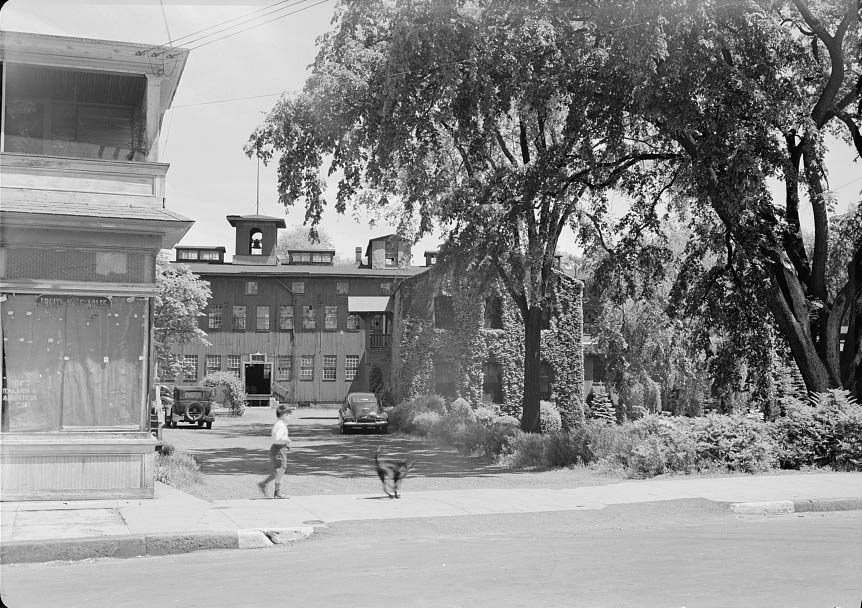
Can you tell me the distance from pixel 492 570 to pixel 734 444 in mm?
11890

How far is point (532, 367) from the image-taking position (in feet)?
95.1

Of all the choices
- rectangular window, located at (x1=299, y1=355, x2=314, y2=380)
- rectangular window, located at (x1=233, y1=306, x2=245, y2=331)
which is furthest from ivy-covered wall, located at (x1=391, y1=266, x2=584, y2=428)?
rectangular window, located at (x1=233, y1=306, x2=245, y2=331)

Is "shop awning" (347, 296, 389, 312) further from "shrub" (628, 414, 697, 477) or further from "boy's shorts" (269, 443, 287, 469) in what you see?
"boy's shorts" (269, 443, 287, 469)

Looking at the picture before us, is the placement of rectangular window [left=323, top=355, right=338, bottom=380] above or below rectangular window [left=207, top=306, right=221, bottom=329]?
below

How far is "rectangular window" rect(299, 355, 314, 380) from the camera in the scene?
6712 centimetres

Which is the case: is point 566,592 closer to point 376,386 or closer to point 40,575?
point 40,575

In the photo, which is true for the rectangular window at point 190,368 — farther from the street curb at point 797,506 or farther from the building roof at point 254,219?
the street curb at point 797,506

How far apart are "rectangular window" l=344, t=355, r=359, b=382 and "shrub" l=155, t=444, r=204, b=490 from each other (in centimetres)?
4645

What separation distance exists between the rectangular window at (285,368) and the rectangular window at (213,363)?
14.8ft

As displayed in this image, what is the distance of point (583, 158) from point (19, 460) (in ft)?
50.0

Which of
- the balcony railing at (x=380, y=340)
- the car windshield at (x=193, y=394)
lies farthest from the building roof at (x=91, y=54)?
the balcony railing at (x=380, y=340)

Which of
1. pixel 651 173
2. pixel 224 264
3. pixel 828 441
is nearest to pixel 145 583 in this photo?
pixel 828 441

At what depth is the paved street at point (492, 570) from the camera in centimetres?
768

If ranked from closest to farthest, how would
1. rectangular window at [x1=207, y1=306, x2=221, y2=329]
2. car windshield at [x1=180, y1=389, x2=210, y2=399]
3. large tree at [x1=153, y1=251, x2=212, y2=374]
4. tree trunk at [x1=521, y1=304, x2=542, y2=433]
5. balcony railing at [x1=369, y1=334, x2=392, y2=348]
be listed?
tree trunk at [x1=521, y1=304, x2=542, y2=433] < car windshield at [x1=180, y1=389, x2=210, y2=399] < large tree at [x1=153, y1=251, x2=212, y2=374] < balcony railing at [x1=369, y1=334, x2=392, y2=348] < rectangular window at [x1=207, y1=306, x2=221, y2=329]
